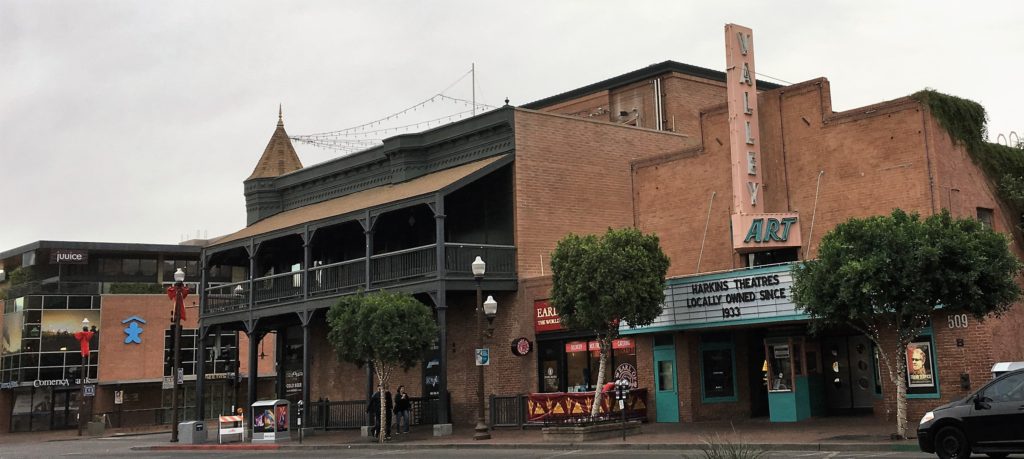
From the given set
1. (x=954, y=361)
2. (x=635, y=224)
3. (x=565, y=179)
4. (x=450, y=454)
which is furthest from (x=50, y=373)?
(x=954, y=361)

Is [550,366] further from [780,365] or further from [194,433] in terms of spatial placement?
[194,433]

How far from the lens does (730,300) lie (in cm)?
2478

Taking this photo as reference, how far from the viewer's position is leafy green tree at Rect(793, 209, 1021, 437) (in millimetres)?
18406

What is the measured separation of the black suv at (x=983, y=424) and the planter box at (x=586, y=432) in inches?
357

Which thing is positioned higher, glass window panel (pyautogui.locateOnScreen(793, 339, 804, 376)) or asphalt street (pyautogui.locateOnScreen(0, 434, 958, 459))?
glass window panel (pyautogui.locateOnScreen(793, 339, 804, 376))

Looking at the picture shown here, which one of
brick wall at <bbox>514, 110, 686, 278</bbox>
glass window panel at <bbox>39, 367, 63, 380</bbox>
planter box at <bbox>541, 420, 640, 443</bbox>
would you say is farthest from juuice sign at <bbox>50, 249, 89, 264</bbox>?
planter box at <bbox>541, 420, 640, 443</bbox>

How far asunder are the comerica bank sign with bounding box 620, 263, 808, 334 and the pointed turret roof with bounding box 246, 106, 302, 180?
21.4 meters

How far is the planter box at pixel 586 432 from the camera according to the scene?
2352 centimetres

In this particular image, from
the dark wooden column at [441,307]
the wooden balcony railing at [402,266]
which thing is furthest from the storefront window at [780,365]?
the wooden balcony railing at [402,266]

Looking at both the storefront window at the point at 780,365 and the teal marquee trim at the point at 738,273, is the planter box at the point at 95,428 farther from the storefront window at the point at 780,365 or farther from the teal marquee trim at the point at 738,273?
the storefront window at the point at 780,365

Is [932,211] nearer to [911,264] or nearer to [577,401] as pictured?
[911,264]

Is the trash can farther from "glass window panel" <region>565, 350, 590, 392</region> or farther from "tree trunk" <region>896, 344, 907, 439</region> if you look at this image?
"tree trunk" <region>896, 344, 907, 439</region>

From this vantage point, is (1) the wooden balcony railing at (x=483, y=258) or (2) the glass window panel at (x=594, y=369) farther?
(1) the wooden balcony railing at (x=483, y=258)

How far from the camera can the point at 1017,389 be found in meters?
14.7
